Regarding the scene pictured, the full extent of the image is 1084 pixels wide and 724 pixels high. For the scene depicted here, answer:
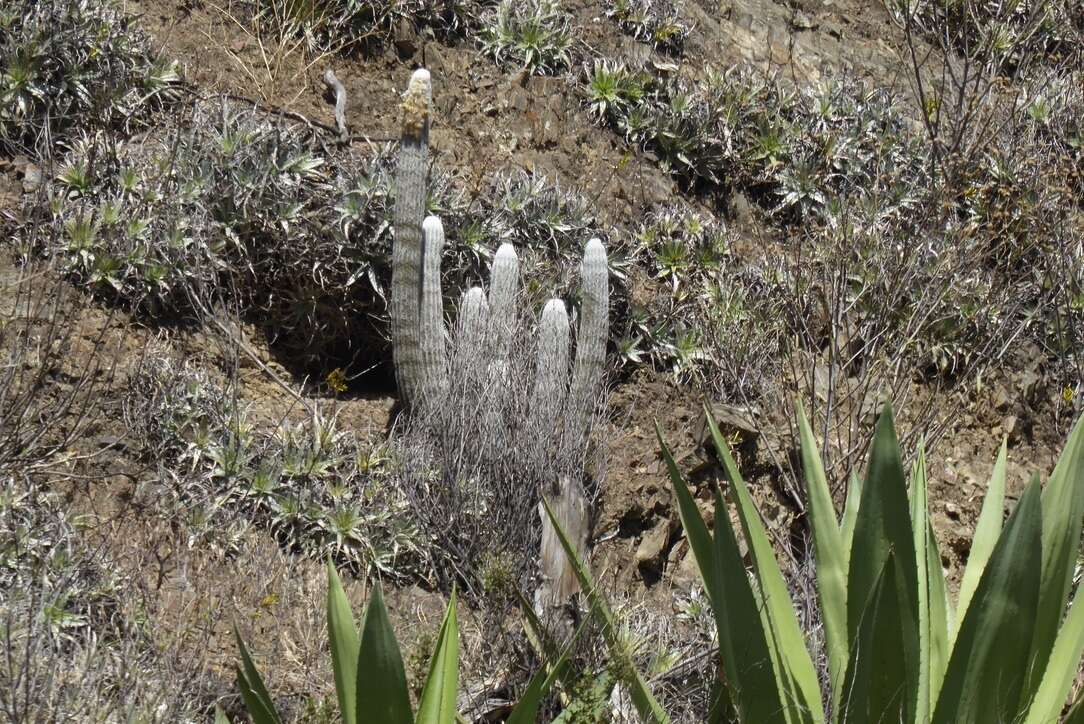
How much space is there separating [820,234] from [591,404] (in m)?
2.24

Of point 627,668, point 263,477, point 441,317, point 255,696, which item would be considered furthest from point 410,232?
point 255,696

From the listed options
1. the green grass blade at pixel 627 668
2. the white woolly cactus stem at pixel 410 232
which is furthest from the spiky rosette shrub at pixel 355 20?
the green grass blade at pixel 627 668

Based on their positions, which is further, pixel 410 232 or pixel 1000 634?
pixel 410 232

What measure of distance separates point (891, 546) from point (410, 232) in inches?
119

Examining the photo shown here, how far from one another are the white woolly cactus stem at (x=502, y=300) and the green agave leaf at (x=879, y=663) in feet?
9.44

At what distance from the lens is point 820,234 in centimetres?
679

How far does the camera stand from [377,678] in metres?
2.25

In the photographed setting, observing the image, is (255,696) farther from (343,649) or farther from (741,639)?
(741,639)

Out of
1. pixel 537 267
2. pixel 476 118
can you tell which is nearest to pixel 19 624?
pixel 537 267

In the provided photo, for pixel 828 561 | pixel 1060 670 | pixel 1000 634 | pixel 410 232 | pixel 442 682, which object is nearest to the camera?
pixel 1000 634

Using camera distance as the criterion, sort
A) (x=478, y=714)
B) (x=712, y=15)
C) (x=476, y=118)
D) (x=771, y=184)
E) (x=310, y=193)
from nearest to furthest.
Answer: (x=478, y=714), (x=310, y=193), (x=476, y=118), (x=771, y=184), (x=712, y=15)

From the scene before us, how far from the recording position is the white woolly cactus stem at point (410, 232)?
4.88 meters

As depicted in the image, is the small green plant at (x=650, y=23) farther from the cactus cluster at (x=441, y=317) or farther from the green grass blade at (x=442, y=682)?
the green grass blade at (x=442, y=682)

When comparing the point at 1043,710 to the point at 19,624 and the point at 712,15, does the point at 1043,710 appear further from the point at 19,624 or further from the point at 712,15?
the point at 712,15
